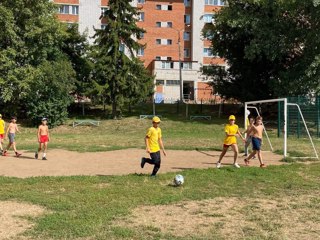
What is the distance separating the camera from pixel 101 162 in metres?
15.5

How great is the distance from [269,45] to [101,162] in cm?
1839

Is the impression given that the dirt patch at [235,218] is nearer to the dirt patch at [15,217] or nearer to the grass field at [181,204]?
the grass field at [181,204]

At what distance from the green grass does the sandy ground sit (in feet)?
4.68

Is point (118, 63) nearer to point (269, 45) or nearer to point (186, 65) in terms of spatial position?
point (269, 45)

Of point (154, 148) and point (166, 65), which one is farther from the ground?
point (166, 65)

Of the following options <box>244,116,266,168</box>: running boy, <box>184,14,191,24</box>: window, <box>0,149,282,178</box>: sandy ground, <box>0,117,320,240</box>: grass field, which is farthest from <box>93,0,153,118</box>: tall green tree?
<box>184,14,191,24</box>: window

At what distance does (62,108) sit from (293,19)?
17562 millimetres

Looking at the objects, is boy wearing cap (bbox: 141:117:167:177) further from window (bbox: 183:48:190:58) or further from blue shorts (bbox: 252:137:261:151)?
window (bbox: 183:48:190:58)

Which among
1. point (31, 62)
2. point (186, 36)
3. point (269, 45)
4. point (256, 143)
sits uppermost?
point (186, 36)

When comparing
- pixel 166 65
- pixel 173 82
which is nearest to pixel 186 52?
pixel 166 65

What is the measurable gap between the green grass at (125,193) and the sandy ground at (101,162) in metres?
1.43

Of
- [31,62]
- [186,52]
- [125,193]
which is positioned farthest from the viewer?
[186,52]

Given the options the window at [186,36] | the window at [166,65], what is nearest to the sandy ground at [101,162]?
the window at [166,65]

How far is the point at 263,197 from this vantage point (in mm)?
9742
